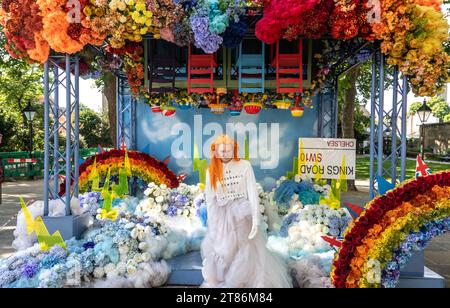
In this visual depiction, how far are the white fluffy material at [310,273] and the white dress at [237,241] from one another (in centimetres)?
29

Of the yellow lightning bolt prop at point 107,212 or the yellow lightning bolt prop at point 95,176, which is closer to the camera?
the yellow lightning bolt prop at point 107,212

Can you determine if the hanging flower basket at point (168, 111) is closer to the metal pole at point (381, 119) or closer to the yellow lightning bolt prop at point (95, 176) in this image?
the yellow lightning bolt prop at point (95, 176)

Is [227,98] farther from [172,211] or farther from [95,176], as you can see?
[95,176]

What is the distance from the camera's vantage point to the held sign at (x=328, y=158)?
24.1ft

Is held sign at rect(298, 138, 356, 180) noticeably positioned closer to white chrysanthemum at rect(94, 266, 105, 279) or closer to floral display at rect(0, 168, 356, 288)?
floral display at rect(0, 168, 356, 288)

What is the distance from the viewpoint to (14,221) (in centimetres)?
960

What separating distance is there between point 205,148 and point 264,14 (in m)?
4.52

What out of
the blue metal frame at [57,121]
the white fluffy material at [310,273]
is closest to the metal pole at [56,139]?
the blue metal frame at [57,121]

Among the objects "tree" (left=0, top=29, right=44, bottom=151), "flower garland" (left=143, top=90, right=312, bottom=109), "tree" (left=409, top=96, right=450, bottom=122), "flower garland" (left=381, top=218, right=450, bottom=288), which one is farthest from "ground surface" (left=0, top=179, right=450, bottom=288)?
"tree" (left=409, top=96, right=450, bottom=122)

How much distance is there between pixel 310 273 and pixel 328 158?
3.18 m

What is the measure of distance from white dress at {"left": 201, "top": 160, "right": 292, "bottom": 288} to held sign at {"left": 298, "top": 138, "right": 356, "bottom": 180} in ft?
11.1

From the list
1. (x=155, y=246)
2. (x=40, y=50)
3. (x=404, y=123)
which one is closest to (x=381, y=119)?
(x=404, y=123)

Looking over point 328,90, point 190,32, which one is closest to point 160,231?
point 190,32
